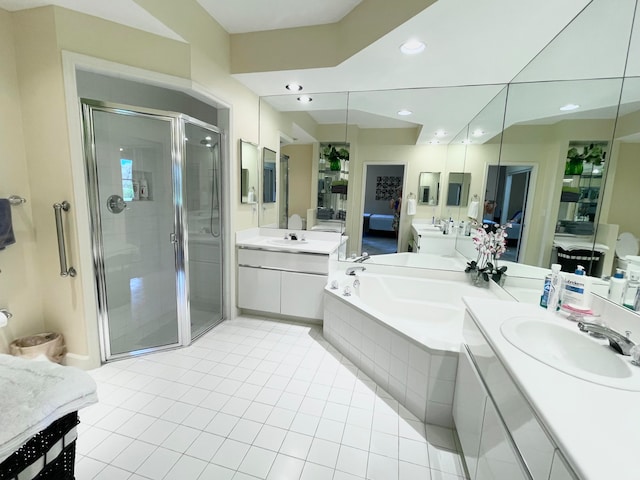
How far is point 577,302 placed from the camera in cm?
137

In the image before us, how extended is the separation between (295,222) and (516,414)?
2752mm

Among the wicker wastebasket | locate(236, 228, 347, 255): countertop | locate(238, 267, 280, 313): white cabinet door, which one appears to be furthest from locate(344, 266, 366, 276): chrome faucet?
the wicker wastebasket

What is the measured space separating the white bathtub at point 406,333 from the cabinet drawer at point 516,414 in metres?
0.41

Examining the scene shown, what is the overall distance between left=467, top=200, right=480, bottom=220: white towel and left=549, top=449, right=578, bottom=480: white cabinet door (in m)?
2.35

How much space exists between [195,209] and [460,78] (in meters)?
2.68

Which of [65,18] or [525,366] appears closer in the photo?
[525,366]

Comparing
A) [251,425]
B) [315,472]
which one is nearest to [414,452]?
[315,472]

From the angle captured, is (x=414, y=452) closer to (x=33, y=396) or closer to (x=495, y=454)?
(x=495, y=454)

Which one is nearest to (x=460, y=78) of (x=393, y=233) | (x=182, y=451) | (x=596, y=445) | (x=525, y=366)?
(x=393, y=233)

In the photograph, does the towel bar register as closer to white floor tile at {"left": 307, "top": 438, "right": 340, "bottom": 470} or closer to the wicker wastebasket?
the wicker wastebasket

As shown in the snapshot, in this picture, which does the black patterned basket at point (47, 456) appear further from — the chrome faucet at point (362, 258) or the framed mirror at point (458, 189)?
the framed mirror at point (458, 189)

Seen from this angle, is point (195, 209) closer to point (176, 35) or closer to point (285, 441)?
point (176, 35)

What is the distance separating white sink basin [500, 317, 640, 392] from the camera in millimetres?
890

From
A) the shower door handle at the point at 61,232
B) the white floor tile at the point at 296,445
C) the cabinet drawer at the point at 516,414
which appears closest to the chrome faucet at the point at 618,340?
the cabinet drawer at the point at 516,414
